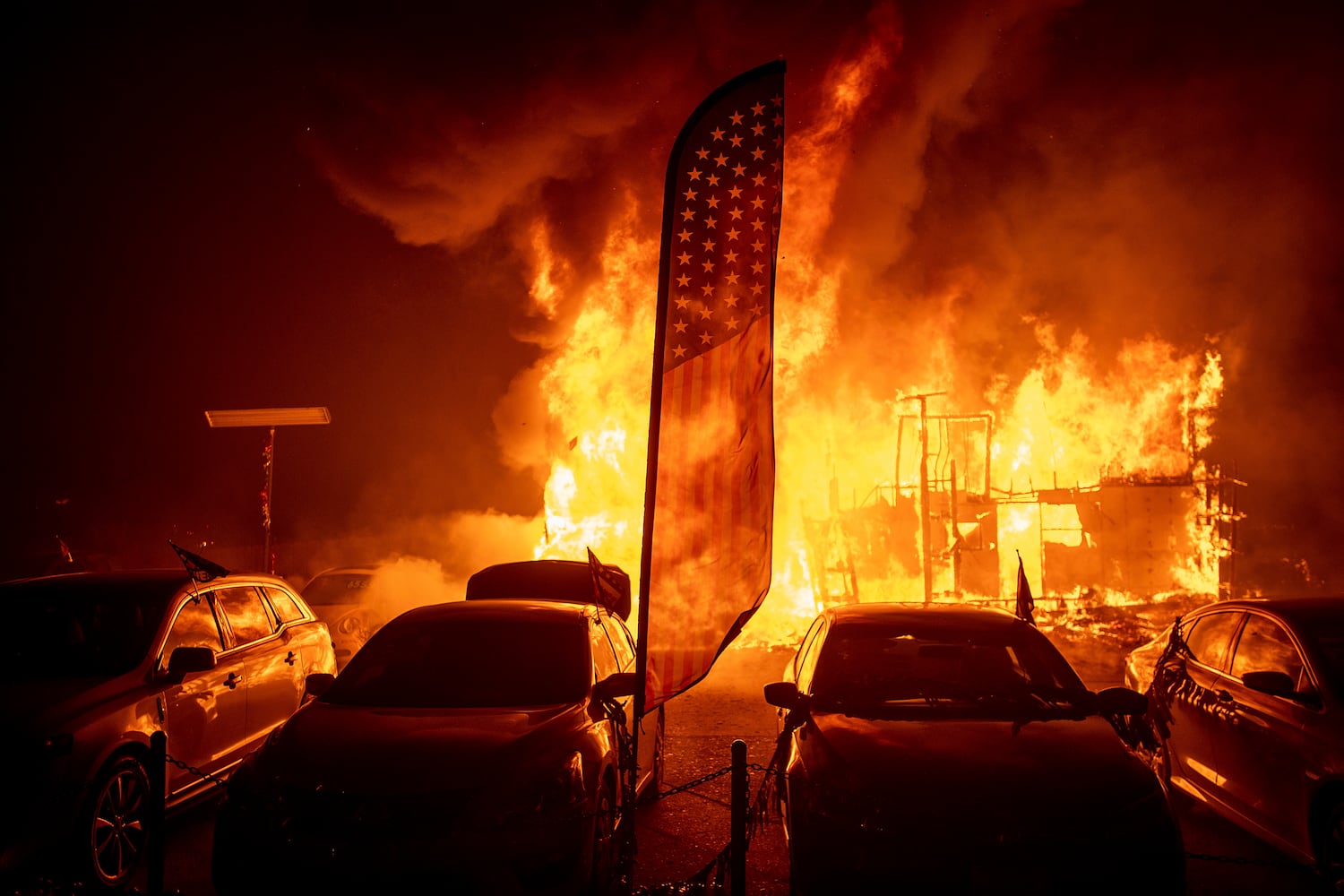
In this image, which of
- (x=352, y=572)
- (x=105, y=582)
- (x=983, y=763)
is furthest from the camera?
(x=352, y=572)

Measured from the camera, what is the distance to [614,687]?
5051mm

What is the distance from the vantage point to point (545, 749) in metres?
4.40

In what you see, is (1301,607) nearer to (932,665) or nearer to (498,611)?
(932,665)

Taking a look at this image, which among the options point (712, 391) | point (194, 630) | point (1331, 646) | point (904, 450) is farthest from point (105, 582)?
point (904, 450)

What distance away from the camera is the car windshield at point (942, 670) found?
4.98m

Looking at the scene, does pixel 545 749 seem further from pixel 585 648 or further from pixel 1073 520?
pixel 1073 520

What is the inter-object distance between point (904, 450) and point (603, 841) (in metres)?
26.9

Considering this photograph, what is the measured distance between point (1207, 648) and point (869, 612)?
2.58 meters

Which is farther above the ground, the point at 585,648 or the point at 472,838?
the point at 585,648

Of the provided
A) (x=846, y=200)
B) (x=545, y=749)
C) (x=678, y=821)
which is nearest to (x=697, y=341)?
(x=545, y=749)

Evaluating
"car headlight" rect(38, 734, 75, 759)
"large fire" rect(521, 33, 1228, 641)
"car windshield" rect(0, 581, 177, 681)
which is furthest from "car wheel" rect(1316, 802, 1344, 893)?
"large fire" rect(521, 33, 1228, 641)

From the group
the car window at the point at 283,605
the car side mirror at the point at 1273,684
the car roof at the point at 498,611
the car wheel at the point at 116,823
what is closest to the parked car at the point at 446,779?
the car roof at the point at 498,611

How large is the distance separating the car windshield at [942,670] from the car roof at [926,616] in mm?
76

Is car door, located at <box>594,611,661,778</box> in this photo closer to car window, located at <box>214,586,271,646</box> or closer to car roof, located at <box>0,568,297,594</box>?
car window, located at <box>214,586,271,646</box>
